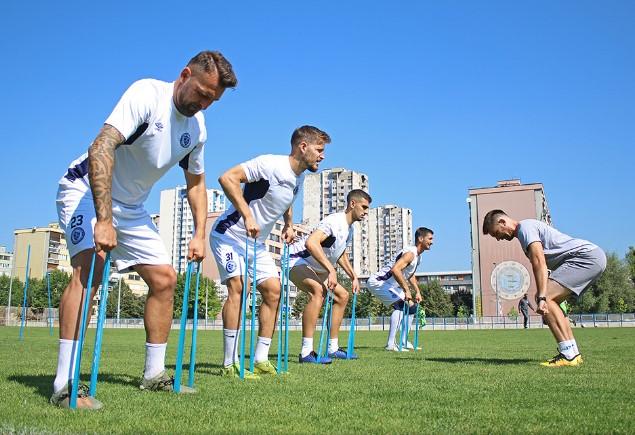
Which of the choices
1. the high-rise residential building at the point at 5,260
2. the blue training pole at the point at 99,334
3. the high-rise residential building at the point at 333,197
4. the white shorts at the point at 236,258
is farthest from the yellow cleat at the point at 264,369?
the high-rise residential building at the point at 5,260

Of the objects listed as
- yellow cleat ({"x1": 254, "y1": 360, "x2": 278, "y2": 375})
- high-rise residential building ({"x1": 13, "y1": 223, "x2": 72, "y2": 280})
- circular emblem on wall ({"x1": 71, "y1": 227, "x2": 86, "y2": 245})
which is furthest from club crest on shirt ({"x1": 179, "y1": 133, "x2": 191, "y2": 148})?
high-rise residential building ({"x1": 13, "y1": 223, "x2": 72, "y2": 280})

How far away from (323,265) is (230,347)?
217 centimetres

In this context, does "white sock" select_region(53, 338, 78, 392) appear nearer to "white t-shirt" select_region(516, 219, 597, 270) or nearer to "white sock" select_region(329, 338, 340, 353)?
"white t-shirt" select_region(516, 219, 597, 270)

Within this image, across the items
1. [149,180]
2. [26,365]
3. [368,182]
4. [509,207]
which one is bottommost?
[26,365]

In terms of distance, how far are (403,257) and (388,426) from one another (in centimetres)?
931

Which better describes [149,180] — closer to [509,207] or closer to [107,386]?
[107,386]

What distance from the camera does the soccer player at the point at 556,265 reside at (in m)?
7.77

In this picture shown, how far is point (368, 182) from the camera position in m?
148

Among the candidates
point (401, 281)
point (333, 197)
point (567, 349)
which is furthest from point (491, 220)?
point (333, 197)

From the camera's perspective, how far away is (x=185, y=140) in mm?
4785

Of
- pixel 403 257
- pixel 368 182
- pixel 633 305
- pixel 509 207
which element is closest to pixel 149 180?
pixel 403 257

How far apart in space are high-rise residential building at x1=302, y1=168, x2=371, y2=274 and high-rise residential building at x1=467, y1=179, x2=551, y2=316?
42601 millimetres

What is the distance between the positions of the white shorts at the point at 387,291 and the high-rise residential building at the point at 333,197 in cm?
12669

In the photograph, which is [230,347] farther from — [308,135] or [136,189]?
[308,135]
